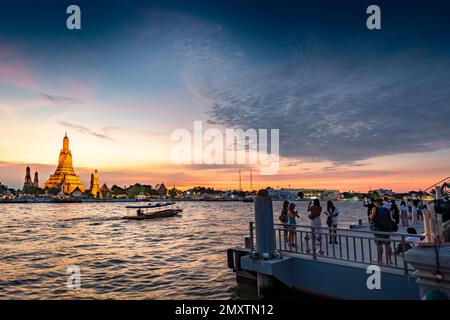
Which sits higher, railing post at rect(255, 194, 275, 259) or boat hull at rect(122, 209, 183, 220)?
railing post at rect(255, 194, 275, 259)

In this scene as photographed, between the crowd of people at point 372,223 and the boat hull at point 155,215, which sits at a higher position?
the crowd of people at point 372,223

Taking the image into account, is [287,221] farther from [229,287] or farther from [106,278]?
[106,278]

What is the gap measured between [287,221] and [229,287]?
389cm

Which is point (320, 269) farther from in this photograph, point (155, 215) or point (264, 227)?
point (155, 215)

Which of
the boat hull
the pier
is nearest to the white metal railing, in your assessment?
the pier

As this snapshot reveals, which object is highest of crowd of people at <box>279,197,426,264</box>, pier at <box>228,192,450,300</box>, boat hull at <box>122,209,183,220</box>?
crowd of people at <box>279,197,426,264</box>

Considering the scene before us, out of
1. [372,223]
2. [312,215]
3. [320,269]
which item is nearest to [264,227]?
[320,269]

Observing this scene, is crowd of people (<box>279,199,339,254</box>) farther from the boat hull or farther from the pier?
the boat hull

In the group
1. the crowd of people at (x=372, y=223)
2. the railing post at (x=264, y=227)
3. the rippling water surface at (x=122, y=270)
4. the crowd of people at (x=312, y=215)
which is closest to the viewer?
the crowd of people at (x=372, y=223)

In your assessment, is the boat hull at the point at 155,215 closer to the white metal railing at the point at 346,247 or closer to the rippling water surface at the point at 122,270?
the rippling water surface at the point at 122,270

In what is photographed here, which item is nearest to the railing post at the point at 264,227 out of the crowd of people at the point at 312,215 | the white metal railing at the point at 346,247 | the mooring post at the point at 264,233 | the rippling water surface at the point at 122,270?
the mooring post at the point at 264,233

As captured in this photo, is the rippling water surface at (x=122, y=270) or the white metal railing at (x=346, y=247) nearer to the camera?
the white metal railing at (x=346, y=247)
